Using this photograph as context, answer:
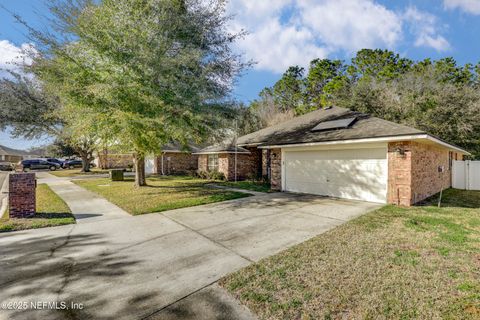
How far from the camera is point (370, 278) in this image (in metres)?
3.50

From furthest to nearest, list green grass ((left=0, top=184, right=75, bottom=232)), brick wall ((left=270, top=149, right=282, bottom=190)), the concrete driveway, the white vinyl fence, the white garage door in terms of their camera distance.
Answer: the white vinyl fence < brick wall ((left=270, top=149, right=282, bottom=190)) < the white garage door < green grass ((left=0, top=184, right=75, bottom=232)) < the concrete driveway

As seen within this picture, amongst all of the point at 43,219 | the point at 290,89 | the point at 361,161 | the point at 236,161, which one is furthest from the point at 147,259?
the point at 290,89

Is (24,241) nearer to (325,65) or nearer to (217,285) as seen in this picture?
(217,285)

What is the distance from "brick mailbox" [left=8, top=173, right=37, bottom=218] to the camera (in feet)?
22.2

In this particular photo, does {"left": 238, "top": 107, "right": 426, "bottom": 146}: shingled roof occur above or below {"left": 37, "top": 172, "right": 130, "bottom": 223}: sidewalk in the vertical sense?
above

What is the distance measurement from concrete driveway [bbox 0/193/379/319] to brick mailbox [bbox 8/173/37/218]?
4.94 feet

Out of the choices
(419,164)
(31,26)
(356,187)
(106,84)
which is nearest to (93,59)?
(106,84)

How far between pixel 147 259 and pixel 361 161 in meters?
8.62

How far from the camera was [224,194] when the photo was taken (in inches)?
430

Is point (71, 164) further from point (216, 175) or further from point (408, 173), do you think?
point (408, 173)

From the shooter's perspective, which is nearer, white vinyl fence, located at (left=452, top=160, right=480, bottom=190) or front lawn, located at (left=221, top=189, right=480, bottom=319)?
front lawn, located at (left=221, top=189, right=480, bottom=319)

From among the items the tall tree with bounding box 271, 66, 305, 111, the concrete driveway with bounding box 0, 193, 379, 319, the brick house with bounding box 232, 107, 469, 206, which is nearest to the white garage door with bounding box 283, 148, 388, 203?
the brick house with bounding box 232, 107, 469, 206

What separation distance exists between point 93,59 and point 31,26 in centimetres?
233

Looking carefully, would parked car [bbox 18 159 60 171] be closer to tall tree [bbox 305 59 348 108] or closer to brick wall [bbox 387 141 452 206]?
tall tree [bbox 305 59 348 108]
